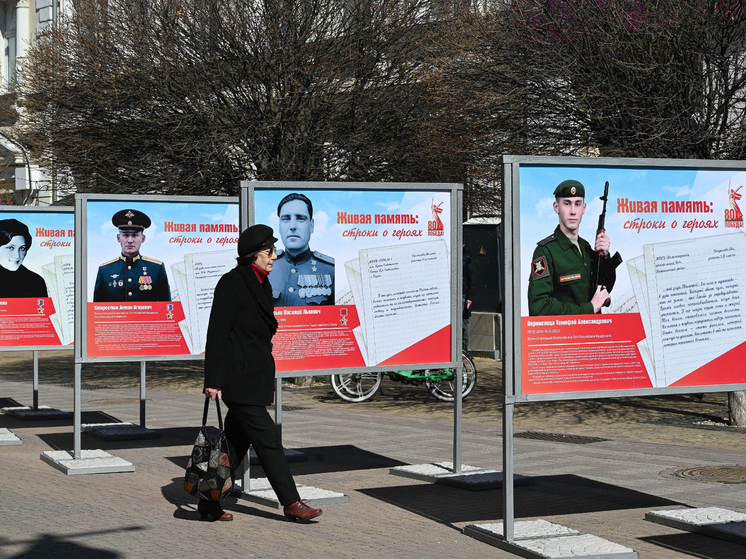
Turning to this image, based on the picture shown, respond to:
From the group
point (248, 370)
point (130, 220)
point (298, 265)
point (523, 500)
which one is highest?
point (130, 220)

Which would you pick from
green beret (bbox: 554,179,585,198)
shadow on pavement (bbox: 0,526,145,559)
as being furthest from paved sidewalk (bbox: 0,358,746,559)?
green beret (bbox: 554,179,585,198)

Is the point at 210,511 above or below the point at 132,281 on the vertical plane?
below

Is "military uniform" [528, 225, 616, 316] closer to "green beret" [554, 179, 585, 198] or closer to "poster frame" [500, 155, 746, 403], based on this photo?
"poster frame" [500, 155, 746, 403]

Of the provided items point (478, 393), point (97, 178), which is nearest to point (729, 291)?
point (478, 393)

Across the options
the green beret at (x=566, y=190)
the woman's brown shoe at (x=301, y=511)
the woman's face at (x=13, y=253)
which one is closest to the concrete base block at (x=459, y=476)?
the woman's brown shoe at (x=301, y=511)

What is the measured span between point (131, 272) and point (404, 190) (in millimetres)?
3083

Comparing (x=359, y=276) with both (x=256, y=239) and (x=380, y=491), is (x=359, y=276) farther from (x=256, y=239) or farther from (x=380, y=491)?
(x=380, y=491)

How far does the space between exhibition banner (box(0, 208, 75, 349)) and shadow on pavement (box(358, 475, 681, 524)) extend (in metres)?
5.60

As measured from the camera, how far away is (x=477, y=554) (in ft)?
21.5

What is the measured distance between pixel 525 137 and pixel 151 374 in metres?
10.3

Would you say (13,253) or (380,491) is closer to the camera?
(380,491)

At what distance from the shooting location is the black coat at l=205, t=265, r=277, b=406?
730cm

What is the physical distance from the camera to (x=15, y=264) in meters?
13.0

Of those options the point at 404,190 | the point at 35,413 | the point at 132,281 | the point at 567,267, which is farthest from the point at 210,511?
the point at 35,413
